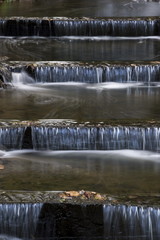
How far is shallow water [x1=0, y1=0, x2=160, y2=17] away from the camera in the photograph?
22.1 metres

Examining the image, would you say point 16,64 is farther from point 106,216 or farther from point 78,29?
point 106,216

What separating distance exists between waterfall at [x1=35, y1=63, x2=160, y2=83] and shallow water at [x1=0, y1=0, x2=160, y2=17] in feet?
23.0

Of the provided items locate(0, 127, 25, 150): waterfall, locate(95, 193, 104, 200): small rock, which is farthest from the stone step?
locate(95, 193, 104, 200): small rock

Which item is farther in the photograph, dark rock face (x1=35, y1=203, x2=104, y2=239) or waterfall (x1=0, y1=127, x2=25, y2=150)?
waterfall (x1=0, y1=127, x2=25, y2=150)

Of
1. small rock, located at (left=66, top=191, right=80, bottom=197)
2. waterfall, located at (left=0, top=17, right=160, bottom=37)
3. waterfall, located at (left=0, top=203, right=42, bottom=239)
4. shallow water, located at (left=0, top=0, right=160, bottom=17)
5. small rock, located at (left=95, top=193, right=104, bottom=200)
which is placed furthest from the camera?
shallow water, located at (left=0, top=0, right=160, bottom=17)

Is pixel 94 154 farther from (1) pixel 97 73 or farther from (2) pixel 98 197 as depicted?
(1) pixel 97 73

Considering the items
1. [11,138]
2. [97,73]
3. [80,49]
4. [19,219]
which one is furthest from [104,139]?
[80,49]

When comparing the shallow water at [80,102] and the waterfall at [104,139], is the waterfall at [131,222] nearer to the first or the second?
Result: the waterfall at [104,139]

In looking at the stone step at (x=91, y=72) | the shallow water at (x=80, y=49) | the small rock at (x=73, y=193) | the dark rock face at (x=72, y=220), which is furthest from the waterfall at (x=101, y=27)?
the dark rock face at (x=72, y=220)

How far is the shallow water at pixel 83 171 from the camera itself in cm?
896

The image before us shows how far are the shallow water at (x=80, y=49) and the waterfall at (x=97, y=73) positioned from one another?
1.31 metres

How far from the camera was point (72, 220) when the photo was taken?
26.8 feet

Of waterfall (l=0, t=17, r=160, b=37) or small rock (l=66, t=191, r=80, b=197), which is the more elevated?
waterfall (l=0, t=17, r=160, b=37)

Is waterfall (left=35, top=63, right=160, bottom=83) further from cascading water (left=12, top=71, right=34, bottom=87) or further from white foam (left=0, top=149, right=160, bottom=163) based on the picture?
white foam (left=0, top=149, right=160, bottom=163)
